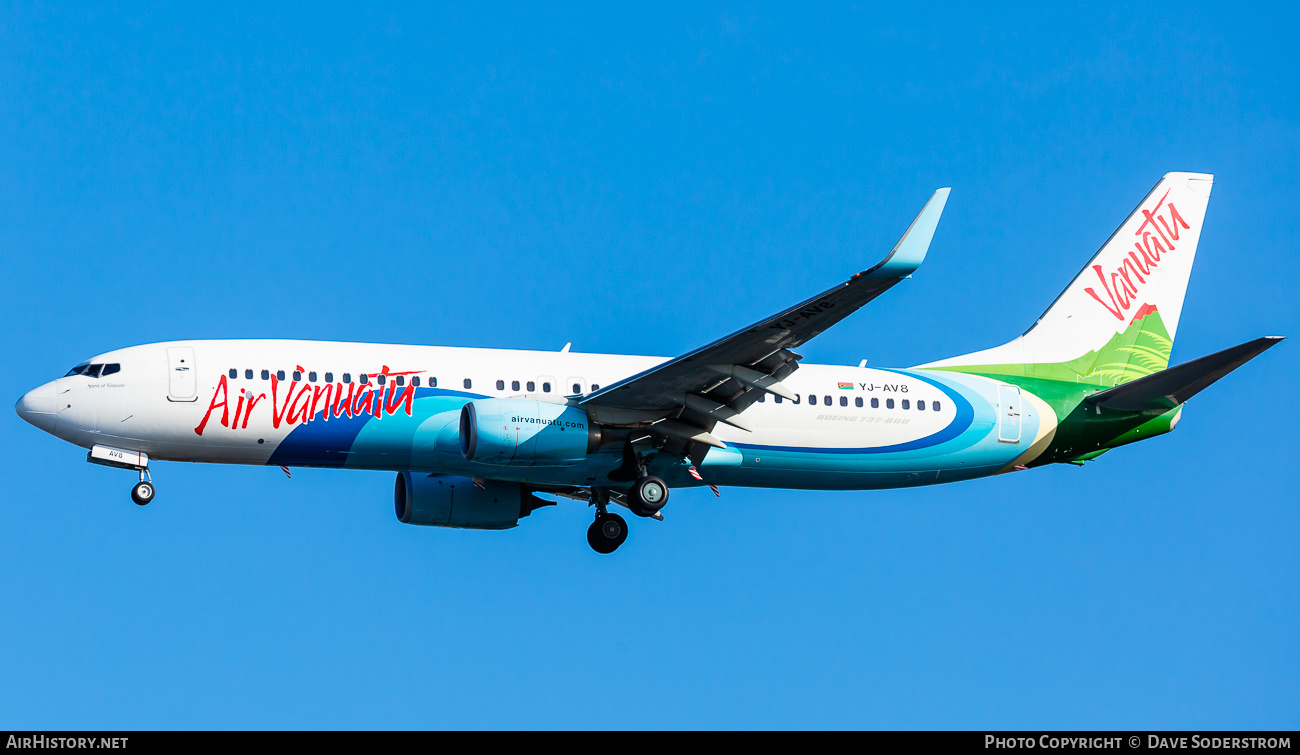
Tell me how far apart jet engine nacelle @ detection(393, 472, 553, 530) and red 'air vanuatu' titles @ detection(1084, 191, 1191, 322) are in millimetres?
17108

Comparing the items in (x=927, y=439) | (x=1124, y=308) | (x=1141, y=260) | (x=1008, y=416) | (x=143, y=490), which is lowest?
(x=143, y=490)

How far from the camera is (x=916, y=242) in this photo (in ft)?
82.9

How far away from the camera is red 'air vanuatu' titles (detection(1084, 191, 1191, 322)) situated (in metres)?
39.4

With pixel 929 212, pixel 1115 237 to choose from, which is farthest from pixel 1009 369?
pixel 929 212

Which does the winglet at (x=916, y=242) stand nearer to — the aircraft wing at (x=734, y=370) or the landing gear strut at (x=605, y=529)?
the aircraft wing at (x=734, y=370)

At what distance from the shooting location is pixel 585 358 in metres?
33.9

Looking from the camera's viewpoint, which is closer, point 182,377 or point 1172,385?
point 182,377

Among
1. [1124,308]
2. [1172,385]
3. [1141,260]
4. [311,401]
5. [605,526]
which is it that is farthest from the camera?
[1141,260]

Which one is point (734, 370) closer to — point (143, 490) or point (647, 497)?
point (647, 497)

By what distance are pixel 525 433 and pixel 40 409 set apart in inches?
414

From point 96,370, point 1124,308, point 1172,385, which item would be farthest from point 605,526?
point 1124,308

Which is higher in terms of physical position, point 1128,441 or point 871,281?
point 1128,441

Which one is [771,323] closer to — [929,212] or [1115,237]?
[929,212]

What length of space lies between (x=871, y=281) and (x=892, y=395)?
31.2 feet
